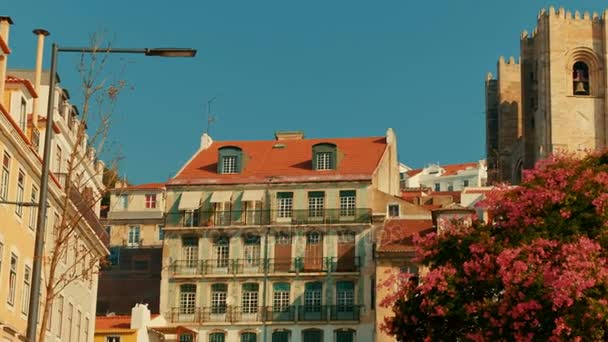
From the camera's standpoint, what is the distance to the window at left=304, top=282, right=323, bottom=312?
Answer: 79125mm

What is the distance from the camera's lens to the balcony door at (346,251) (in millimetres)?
79375

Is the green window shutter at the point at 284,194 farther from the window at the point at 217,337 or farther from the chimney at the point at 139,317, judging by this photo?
the chimney at the point at 139,317

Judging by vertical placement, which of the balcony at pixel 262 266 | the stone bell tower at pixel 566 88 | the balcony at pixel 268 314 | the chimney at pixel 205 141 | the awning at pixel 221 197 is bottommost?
the balcony at pixel 268 314

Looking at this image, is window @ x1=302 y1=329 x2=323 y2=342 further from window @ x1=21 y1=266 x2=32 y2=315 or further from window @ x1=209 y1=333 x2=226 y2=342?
window @ x1=21 y1=266 x2=32 y2=315

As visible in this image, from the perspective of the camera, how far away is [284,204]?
82.3 m

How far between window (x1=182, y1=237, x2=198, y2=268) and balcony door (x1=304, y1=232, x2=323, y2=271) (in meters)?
6.96

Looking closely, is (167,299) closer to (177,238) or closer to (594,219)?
(177,238)

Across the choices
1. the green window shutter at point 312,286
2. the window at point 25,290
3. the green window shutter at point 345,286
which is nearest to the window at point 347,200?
the green window shutter at point 345,286

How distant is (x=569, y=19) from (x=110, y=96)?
339ft

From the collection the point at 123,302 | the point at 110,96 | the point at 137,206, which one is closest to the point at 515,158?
the point at 137,206

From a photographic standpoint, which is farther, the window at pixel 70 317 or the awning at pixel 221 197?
the awning at pixel 221 197

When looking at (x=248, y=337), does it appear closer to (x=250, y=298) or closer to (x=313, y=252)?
(x=250, y=298)

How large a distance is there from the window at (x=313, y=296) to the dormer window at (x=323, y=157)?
8.25 metres

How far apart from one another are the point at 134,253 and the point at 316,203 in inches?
777
